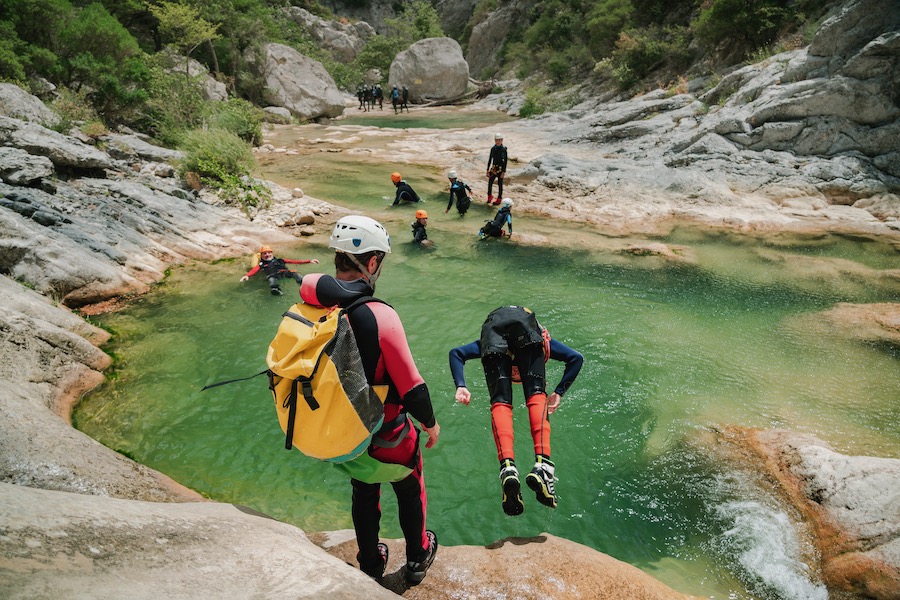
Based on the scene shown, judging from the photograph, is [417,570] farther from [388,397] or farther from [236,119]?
[236,119]

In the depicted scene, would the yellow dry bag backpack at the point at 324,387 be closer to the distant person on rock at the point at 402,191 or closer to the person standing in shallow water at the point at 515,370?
the person standing in shallow water at the point at 515,370

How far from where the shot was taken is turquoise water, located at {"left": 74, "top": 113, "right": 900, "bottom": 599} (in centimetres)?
379

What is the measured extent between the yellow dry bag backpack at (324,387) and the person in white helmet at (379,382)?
0.09 metres

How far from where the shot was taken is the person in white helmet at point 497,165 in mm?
11906

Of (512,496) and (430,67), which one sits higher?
(430,67)

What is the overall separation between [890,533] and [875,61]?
13976mm

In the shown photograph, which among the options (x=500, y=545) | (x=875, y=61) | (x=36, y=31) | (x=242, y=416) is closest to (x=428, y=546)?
(x=500, y=545)

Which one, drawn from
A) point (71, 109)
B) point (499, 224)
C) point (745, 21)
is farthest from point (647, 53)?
point (71, 109)

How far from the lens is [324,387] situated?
2.14 metres

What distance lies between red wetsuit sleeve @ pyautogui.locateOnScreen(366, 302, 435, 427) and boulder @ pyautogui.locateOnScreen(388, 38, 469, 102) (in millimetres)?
38126

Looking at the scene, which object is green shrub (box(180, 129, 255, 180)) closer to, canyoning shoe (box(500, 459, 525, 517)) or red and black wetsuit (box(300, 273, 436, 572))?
red and black wetsuit (box(300, 273, 436, 572))

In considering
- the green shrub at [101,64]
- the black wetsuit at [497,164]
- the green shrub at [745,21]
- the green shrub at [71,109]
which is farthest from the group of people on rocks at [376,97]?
the black wetsuit at [497,164]

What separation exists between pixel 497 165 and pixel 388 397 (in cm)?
1060

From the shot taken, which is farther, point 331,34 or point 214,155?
point 331,34
